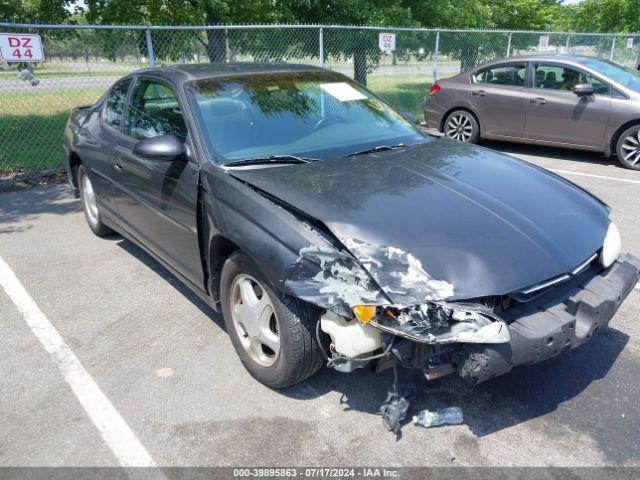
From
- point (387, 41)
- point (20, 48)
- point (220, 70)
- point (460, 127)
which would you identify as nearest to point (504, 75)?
point (460, 127)

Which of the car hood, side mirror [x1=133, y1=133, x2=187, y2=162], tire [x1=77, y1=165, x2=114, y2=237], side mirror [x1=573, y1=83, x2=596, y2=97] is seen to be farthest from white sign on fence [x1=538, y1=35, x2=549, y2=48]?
side mirror [x1=133, y1=133, x2=187, y2=162]

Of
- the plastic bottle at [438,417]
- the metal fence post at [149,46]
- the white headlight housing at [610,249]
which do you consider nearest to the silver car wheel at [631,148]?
the white headlight housing at [610,249]

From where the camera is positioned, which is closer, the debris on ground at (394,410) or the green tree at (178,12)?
the debris on ground at (394,410)

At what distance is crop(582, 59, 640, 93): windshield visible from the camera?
782cm

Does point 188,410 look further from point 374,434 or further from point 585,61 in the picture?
point 585,61

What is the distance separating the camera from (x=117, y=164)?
4.07 metres

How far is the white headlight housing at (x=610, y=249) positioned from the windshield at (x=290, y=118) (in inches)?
55.4

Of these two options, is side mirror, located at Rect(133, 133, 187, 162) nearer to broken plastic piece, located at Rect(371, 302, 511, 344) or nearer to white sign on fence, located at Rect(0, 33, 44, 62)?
broken plastic piece, located at Rect(371, 302, 511, 344)

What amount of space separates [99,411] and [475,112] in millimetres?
7913

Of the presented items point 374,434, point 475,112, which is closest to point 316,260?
point 374,434

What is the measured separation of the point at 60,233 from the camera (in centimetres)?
555

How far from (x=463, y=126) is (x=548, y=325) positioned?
24.5ft

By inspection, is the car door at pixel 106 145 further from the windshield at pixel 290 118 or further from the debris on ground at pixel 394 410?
the debris on ground at pixel 394 410

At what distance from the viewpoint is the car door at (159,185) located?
3.26 m
